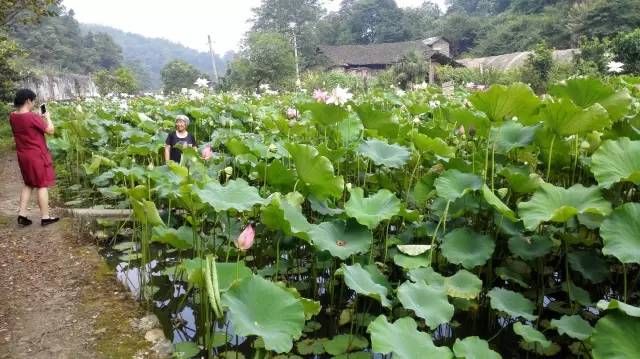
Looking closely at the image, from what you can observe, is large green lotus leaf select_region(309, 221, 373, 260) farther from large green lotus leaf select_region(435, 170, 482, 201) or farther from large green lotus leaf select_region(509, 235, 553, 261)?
large green lotus leaf select_region(509, 235, 553, 261)

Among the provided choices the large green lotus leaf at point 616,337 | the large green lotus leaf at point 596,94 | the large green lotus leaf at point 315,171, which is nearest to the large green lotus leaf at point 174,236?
the large green lotus leaf at point 315,171

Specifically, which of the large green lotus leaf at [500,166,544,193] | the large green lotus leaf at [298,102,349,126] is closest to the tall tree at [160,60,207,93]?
the large green lotus leaf at [298,102,349,126]

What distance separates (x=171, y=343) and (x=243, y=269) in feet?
2.19

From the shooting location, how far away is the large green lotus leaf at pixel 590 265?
84.2 inches

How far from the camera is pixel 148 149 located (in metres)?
4.11

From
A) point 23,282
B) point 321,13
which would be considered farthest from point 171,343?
point 321,13

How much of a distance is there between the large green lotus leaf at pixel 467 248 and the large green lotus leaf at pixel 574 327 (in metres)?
0.38

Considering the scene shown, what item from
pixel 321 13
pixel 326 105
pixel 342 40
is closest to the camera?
pixel 326 105

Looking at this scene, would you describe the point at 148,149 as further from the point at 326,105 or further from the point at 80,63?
the point at 80,63

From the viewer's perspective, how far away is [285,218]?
6.80ft

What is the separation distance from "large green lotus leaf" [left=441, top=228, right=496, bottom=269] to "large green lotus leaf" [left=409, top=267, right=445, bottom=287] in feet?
0.46

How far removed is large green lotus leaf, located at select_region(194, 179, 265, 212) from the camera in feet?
6.50

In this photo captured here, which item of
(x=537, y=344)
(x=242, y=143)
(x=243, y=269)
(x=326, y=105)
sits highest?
(x=326, y=105)

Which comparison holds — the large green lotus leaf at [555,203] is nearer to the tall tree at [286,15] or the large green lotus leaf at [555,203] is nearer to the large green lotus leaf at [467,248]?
the large green lotus leaf at [467,248]
